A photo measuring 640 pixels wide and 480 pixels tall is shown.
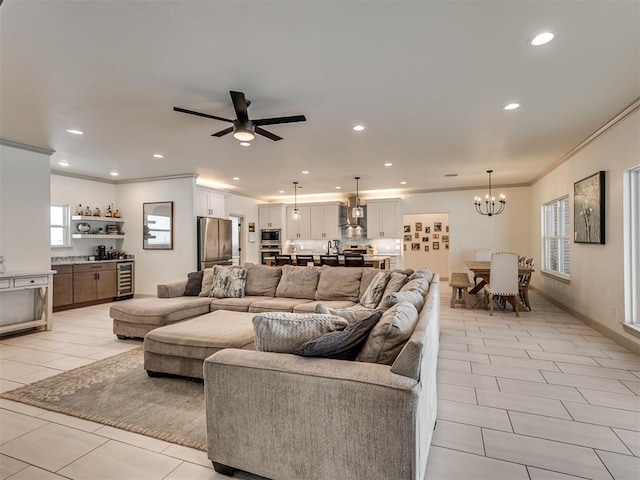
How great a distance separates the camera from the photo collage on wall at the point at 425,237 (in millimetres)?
10211

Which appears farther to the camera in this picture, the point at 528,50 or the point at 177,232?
the point at 177,232

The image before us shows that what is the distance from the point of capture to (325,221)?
946 cm

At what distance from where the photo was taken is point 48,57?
249 cm

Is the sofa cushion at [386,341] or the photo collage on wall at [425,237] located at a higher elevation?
the photo collage on wall at [425,237]

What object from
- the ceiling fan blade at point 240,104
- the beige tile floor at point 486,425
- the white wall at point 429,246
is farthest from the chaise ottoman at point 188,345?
the white wall at point 429,246

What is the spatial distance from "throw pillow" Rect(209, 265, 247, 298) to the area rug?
1.55 metres

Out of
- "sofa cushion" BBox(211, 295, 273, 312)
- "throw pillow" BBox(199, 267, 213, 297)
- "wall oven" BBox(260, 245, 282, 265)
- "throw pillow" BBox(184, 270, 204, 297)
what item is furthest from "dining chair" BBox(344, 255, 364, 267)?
"wall oven" BBox(260, 245, 282, 265)

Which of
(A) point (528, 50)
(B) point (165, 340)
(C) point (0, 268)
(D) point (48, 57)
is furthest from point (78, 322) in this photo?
(A) point (528, 50)

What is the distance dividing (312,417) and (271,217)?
8664mm

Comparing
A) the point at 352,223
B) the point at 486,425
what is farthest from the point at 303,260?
the point at 486,425

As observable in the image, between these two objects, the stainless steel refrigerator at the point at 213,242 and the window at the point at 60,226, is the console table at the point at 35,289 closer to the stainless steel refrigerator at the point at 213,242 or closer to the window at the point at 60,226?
the window at the point at 60,226

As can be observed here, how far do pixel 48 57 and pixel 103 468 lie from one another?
2901 millimetres

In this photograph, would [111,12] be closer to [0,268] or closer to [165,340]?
[165,340]

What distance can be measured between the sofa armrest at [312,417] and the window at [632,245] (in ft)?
11.9
